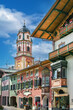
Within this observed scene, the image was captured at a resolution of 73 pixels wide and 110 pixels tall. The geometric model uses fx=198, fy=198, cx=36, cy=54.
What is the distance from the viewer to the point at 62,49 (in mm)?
23469

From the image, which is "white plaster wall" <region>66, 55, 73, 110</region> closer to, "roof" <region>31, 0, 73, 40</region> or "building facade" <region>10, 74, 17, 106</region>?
"roof" <region>31, 0, 73, 40</region>

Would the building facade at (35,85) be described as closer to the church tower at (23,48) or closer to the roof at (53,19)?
the roof at (53,19)

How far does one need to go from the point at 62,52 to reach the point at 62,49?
0.38m

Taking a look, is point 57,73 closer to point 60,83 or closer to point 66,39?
point 60,83

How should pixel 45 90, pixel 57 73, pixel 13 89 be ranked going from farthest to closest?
pixel 13 89
pixel 45 90
pixel 57 73

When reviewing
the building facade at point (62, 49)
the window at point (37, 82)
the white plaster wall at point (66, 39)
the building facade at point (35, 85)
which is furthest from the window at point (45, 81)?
the white plaster wall at point (66, 39)

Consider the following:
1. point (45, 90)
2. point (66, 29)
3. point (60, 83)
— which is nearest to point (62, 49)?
point (66, 29)

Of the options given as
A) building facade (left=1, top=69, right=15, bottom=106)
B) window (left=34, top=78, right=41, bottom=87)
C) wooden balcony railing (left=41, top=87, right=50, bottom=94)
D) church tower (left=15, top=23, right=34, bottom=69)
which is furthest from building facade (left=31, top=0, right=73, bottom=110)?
church tower (left=15, top=23, right=34, bottom=69)

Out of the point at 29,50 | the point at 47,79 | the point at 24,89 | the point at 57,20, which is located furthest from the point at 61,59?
the point at 29,50

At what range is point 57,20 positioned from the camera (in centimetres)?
2588

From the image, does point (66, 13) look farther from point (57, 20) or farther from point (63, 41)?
point (63, 41)

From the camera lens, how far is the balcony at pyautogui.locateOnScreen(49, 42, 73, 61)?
2203 centimetres

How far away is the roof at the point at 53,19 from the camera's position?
2341cm

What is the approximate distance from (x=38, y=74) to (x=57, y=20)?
43.8ft
